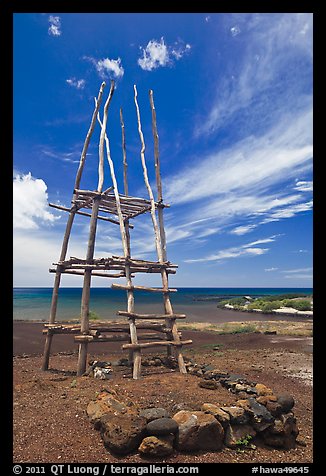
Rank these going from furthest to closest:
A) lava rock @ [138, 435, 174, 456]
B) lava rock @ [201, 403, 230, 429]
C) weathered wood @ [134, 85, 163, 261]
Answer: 1. weathered wood @ [134, 85, 163, 261]
2. lava rock @ [201, 403, 230, 429]
3. lava rock @ [138, 435, 174, 456]

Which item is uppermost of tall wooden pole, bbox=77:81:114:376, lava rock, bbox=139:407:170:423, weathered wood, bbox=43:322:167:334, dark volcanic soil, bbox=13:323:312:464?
tall wooden pole, bbox=77:81:114:376

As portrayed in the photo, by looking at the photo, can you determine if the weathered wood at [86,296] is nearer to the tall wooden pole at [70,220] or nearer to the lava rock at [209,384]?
the tall wooden pole at [70,220]

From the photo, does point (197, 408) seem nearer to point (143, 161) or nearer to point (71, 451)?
point (71, 451)

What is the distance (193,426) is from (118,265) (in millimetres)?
6126

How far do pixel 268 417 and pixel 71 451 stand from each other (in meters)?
3.46

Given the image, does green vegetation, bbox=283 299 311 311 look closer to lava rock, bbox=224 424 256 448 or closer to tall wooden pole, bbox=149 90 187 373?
tall wooden pole, bbox=149 90 187 373

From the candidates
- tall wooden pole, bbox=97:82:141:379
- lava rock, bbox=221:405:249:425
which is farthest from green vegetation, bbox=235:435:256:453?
tall wooden pole, bbox=97:82:141:379

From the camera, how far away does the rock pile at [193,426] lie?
5012mm

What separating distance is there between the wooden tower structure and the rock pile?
3.26 meters

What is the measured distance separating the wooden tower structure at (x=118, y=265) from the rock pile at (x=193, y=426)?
326 centimetres

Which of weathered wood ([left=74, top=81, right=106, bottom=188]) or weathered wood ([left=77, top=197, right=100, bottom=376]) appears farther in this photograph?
weathered wood ([left=74, top=81, right=106, bottom=188])

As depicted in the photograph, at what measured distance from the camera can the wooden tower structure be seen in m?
9.79

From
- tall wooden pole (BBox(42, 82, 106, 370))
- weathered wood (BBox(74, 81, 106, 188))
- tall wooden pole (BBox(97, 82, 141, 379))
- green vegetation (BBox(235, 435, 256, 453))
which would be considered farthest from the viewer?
weathered wood (BBox(74, 81, 106, 188))
